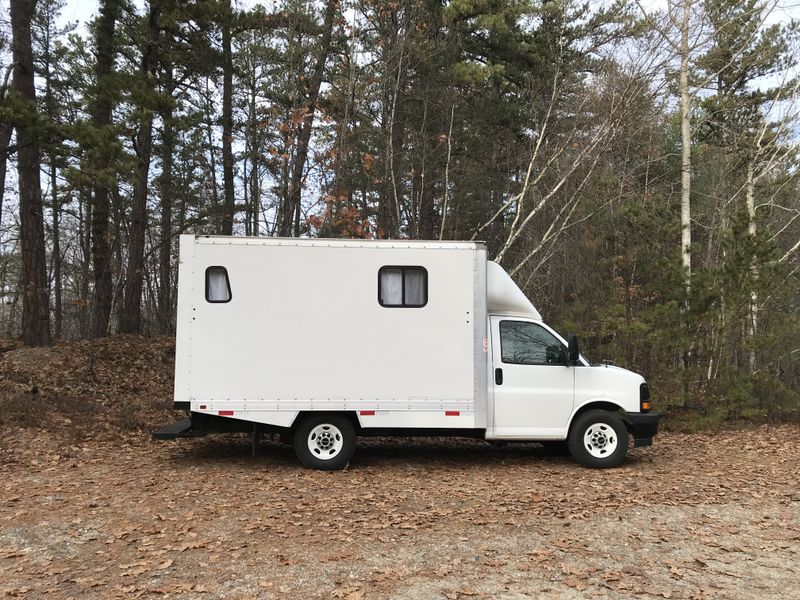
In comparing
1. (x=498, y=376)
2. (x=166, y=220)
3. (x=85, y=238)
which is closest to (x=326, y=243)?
(x=498, y=376)

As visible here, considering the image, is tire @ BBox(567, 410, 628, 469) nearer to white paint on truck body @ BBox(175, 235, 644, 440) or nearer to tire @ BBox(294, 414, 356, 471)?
white paint on truck body @ BBox(175, 235, 644, 440)

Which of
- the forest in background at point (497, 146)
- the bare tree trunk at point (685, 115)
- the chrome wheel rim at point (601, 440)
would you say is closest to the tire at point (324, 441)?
the chrome wheel rim at point (601, 440)

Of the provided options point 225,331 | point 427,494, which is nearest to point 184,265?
point 225,331

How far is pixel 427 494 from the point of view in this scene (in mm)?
6863

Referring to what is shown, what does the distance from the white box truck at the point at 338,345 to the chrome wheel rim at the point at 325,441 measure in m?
0.01

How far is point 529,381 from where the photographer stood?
7859 mm

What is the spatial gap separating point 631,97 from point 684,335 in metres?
5.02

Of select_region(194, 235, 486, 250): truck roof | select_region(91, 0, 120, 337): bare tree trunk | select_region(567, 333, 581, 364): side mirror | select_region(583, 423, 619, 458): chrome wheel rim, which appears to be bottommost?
select_region(583, 423, 619, 458): chrome wheel rim

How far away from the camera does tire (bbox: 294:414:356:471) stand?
25.1 ft

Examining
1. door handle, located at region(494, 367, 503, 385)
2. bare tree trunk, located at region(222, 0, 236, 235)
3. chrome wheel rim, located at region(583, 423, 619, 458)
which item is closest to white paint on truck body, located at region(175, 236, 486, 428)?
door handle, located at region(494, 367, 503, 385)

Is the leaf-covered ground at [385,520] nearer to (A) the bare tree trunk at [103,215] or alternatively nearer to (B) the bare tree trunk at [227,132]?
(A) the bare tree trunk at [103,215]

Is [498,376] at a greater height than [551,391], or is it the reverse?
[498,376]

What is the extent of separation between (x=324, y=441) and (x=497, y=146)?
11.8 m

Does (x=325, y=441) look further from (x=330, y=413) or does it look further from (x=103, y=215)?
(x=103, y=215)
